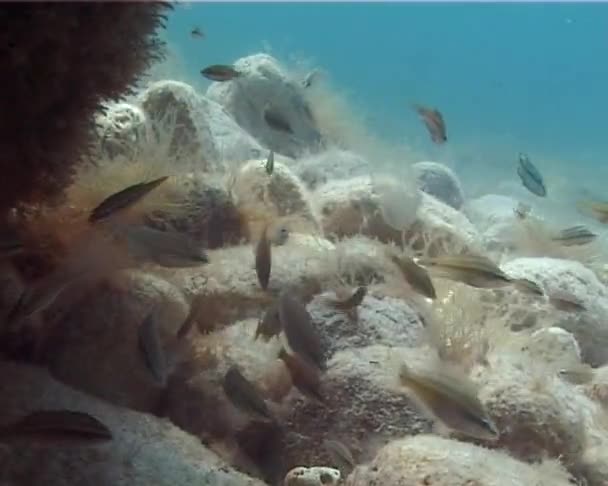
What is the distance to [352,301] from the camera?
446 centimetres

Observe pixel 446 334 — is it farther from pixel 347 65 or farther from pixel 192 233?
pixel 347 65

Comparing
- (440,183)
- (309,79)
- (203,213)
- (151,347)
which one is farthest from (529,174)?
(151,347)

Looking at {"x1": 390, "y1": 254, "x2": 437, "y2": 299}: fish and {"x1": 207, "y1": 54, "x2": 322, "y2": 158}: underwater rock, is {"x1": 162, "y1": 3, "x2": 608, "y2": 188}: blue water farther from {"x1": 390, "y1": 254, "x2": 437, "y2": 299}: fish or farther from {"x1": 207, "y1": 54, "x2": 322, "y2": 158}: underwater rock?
{"x1": 390, "y1": 254, "x2": 437, "y2": 299}: fish

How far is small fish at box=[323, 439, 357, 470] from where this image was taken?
A: 3.63m

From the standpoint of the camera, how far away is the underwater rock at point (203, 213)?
505cm

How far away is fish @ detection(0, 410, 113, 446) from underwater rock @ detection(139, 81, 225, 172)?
385cm

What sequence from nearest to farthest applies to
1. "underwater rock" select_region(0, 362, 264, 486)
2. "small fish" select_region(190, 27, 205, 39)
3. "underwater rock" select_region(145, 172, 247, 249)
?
1. "underwater rock" select_region(0, 362, 264, 486)
2. "underwater rock" select_region(145, 172, 247, 249)
3. "small fish" select_region(190, 27, 205, 39)

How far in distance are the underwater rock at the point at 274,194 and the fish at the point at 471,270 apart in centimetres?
181

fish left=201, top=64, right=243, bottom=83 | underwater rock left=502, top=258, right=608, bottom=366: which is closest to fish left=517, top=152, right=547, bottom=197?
underwater rock left=502, top=258, right=608, bottom=366

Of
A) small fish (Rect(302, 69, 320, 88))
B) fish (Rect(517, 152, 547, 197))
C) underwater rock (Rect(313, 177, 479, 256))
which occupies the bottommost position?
small fish (Rect(302, 69, 320, 88))

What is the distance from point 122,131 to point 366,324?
2.52 m

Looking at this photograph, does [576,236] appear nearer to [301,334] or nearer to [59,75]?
[301,334]

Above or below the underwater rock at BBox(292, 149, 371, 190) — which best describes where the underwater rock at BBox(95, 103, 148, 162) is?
above

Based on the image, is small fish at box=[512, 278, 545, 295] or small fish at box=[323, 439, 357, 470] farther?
small fish at box=[512, 278, 545, 295]
